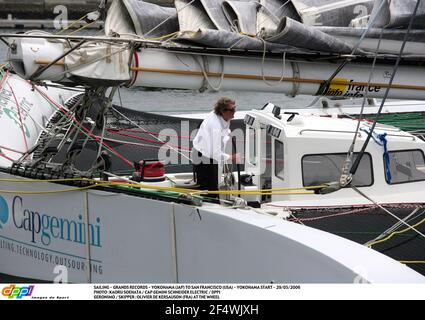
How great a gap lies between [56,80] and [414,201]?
328 cm

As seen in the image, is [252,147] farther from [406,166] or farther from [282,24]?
[282,24]

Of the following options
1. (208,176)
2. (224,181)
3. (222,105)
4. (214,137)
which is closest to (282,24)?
(222,105)

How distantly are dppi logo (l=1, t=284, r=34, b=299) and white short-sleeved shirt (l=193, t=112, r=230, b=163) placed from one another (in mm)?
1977

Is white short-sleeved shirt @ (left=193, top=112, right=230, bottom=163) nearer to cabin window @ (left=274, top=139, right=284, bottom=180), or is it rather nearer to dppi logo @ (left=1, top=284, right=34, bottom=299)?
cabin window @ (left=274, top=139, right=284, bottom=180)

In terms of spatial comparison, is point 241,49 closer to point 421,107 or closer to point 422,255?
point 422,255

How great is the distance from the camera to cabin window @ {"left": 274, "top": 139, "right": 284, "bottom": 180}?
6.57 meters

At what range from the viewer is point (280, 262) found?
5.07 m

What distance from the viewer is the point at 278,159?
661 centimetres

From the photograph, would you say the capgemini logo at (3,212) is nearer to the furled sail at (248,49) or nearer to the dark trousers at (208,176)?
the furled sail at (248,49)

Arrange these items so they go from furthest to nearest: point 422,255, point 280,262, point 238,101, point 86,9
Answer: point 86,9
point 238,101
point 422,255
point 280,262

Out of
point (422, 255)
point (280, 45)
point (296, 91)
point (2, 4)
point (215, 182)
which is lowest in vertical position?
point (422, 255)

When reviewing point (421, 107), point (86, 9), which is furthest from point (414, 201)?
point (86, 9)

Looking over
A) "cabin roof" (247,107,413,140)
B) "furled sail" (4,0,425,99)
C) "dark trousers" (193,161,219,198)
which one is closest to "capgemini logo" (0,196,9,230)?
"furled sail" (4,0,425,99)
